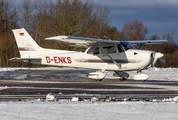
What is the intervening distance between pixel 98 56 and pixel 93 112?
9709 millimetres

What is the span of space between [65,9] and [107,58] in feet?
63.9

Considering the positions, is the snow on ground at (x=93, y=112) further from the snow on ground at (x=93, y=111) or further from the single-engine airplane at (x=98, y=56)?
the single-engine airplane at (x=98, y=56)

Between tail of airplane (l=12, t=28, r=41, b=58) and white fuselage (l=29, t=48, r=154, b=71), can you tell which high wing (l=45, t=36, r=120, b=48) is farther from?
tail of airplane (l=12, t=28, r=41, b=58)

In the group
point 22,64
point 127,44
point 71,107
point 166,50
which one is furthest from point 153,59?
point 166,50

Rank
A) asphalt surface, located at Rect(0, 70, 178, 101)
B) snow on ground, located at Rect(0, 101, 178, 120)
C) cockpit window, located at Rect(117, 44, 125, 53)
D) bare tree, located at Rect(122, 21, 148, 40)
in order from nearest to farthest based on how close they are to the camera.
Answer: snow on ground, located at Rect(0, 101, 178, 120) → asphalt surface, located at Rect(0, 70, 178, 101) → cockpit window, located at Rect(117, 44, 125, 53) → bare tree, located at Rect(122, 21, 148, 40)

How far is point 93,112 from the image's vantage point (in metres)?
5.62

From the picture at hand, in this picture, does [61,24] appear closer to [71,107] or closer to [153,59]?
[153,59]

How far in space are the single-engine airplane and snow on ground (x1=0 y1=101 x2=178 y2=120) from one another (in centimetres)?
734

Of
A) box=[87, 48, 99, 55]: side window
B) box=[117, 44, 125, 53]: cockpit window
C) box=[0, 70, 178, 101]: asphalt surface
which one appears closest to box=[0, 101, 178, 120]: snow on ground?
box=[0, 70, 178, 101]: asphalt surface

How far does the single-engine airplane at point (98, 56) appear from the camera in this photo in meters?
14.3

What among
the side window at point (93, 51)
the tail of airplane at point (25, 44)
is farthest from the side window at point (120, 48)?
the tail of airplane at point (25, 44)

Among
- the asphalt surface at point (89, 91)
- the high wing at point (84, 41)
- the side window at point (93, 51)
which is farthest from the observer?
the side window at point (93, 51)

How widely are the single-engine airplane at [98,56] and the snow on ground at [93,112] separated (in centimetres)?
734

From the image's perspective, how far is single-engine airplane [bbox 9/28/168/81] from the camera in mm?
14297
